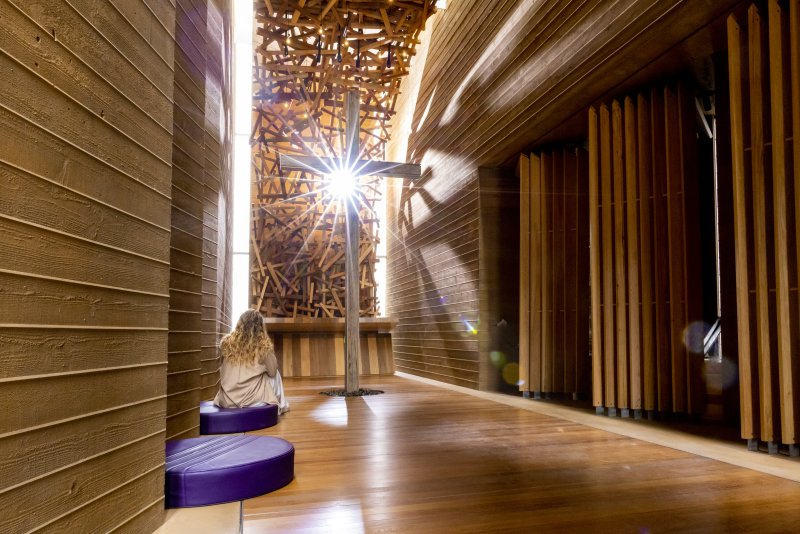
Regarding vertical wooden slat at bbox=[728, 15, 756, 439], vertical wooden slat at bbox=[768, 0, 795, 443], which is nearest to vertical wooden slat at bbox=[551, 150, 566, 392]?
vertical wooden slat at bbox=[728, 15, 756, 439]

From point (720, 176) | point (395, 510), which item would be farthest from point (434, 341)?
point (395, 510)

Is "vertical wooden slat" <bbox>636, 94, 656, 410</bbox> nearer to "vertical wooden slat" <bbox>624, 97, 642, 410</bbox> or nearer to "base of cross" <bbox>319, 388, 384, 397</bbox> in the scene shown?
"vertical wooden slat" <bbox>624, 97, 642, 410</bbox>

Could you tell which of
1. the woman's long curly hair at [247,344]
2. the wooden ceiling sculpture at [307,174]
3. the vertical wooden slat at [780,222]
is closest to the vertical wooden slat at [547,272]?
the vertical wooden slat at [780,222]

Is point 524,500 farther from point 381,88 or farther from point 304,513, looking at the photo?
point 381,88

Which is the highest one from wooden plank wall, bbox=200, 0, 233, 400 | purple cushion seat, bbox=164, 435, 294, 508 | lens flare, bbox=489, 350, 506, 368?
wooden plank wall, bbox=200, 0, 233, 400

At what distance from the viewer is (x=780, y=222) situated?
150 inches

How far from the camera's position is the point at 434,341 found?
981 centimetres

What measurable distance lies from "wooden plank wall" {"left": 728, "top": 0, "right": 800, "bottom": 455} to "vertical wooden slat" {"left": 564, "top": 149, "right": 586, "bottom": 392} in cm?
279

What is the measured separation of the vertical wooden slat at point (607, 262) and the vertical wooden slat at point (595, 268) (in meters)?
0.06

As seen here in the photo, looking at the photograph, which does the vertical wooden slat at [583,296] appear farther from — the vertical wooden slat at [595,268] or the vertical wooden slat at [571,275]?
the vertical wooden slat at [595,268]

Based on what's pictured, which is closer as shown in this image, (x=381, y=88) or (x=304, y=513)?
(x=304, y=513)

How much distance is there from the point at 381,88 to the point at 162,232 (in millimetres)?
9156

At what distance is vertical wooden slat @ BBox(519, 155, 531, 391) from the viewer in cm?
714

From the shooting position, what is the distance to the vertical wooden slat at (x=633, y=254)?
215 inches
